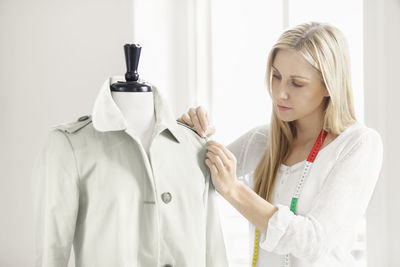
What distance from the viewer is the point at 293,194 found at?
1.47 m

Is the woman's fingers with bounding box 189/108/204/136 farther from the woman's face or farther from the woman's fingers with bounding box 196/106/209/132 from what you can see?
the woman's face

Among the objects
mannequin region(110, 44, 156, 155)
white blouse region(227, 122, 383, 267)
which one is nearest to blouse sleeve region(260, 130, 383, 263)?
white blouse region(227, 122, 383, 267)

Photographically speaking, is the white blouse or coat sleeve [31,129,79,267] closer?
coat sleeve [31,129,79,267]

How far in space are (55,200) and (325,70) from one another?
0.93 metres

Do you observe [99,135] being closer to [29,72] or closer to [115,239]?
[115,239]

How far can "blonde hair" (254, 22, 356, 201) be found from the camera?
140 cm

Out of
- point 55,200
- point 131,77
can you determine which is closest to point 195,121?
point 131,77

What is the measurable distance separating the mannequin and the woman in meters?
0.21

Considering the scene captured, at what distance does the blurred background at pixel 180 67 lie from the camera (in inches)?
86.4

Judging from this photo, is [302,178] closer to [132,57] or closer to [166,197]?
[166,197]

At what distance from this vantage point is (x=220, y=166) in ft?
3.95

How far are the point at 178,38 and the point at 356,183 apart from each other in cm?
162

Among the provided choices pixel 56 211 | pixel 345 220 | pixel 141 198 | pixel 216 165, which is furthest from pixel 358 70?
pixel 56 211

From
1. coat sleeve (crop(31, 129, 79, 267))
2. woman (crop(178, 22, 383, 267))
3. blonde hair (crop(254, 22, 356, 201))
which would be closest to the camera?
coat sleeve (crop(31, 129, 79, 267))
